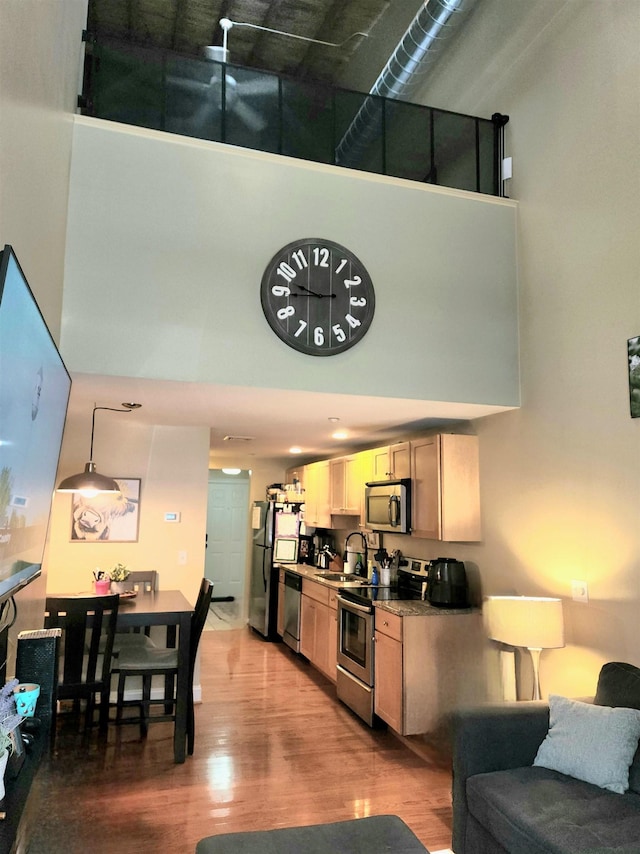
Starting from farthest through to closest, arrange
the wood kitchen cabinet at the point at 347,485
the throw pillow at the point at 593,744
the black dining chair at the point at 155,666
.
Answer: the wood kitchen cabinet at the point at 347,485 → the black dining chair at the point at 155,666 → the throw pillow at the point at 593,744

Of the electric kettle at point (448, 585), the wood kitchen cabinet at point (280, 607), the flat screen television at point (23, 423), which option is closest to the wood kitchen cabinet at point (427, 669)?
the electric kettle at point (448, 585)

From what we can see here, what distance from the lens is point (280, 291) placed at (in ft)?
11.1

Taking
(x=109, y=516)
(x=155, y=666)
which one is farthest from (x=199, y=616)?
(x=109, y=516)

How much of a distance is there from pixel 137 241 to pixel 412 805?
10.8 ft

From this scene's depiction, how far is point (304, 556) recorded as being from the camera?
7.09 meters

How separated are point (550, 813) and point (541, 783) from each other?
0.24m

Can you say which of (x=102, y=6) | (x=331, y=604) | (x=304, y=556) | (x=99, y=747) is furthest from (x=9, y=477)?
(x=304, y=556)

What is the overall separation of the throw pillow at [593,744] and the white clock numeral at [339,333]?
2153 millimetres

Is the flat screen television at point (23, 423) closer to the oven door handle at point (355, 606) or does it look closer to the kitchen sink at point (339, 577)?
the oven door handle at point (355, 606)

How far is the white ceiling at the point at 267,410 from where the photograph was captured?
3447mm

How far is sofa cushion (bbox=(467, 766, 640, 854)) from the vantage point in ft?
6.37

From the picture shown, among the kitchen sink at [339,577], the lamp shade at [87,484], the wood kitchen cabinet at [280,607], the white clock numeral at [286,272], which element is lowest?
the wood kitchen cabinet at [280,607]

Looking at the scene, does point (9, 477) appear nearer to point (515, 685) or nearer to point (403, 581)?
point (515, 685)

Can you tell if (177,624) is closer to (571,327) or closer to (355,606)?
(355,606)
